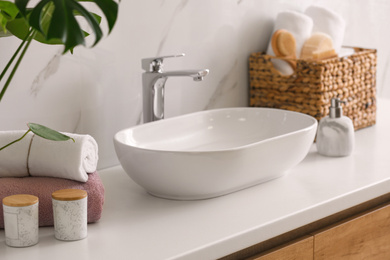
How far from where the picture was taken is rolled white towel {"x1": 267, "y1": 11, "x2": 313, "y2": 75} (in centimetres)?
186

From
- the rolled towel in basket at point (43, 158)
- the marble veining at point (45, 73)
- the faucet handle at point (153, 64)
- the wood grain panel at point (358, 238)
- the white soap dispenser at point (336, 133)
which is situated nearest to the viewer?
the rolled towel in basket at point (43, 158)

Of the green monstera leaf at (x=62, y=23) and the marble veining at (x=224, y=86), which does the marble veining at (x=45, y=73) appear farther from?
the green monstera leaf at (x=62, y=23)

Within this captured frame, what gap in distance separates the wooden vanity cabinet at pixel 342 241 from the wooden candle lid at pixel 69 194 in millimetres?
303

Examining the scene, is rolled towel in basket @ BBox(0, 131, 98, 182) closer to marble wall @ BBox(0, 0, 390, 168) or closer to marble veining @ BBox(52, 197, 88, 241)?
marble veining @ BBox(52, 197, 88, 241)

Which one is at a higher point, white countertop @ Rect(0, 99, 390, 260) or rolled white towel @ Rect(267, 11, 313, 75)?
rolled white towel @ Rect(267, 11, 313, 75)

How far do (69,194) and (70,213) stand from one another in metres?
0.03

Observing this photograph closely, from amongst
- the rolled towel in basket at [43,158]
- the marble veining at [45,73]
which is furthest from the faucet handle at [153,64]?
the rolled towel in basket at [43,158]

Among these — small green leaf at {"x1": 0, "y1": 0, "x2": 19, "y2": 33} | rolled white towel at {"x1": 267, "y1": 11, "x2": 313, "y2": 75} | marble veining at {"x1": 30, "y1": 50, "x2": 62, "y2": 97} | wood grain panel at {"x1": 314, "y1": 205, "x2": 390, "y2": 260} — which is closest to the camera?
small green leaf at {"x1": 0, "y1": 0, "x2": 19, "y2": 33}

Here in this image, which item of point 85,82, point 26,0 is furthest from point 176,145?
point 26,0

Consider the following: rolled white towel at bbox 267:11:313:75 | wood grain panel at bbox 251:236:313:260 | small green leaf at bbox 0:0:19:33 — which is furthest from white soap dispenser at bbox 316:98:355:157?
small green leaf at bbox 0:0:19:33

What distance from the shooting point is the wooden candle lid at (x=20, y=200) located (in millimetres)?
1112

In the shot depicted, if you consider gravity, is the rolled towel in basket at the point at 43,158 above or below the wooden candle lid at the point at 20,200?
above

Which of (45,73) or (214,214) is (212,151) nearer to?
(214,214)

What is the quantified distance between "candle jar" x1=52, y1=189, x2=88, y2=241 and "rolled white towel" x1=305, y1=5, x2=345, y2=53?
3.50 ft
